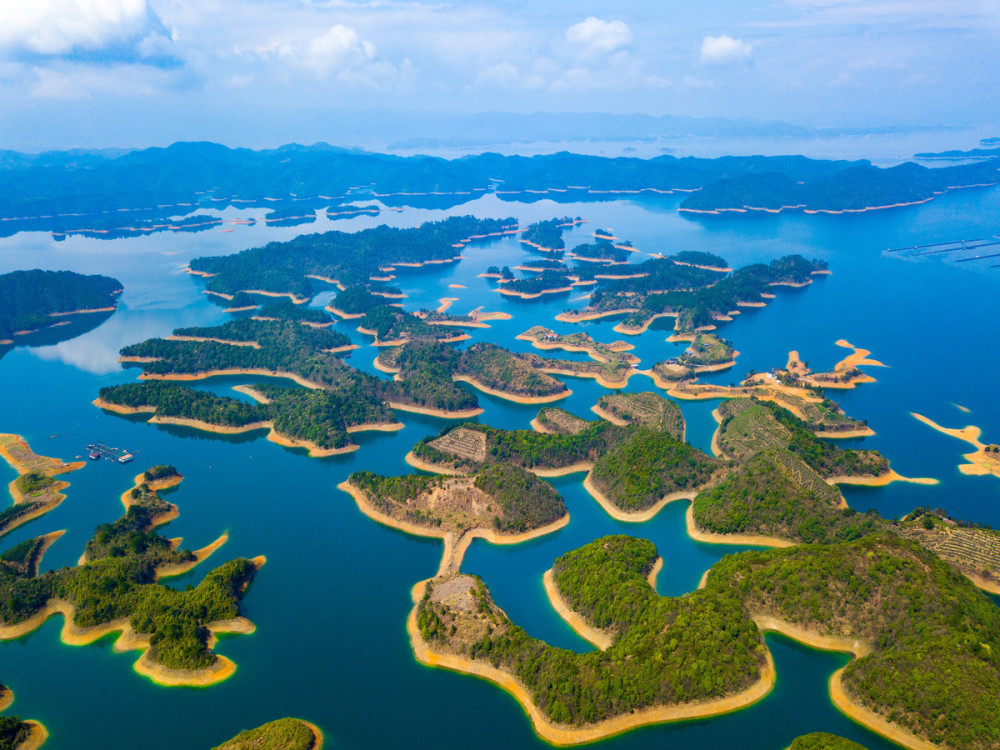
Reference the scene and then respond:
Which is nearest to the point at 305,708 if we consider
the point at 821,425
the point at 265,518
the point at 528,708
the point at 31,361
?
the point at 528,708

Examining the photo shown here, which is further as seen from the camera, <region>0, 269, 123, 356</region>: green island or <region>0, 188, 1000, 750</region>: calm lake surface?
<region>0, 269, 123, 356</region>: green island

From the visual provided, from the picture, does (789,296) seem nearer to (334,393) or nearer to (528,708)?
(334,393)

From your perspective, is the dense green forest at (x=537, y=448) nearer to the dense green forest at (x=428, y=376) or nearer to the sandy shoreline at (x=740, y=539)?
the dense green forest at (x=428, y=376)

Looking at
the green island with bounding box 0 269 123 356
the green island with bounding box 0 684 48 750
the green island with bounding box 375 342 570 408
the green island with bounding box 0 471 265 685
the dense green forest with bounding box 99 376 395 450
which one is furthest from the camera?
the green island with bounding box 0 269 123 356

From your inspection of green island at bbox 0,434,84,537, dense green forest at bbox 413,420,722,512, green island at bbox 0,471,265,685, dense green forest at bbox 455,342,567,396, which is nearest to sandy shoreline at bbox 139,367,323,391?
green island at bbox 0,434,84,537

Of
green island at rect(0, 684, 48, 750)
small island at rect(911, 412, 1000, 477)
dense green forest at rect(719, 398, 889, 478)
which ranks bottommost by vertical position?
green island at rect(0, 684, 48, 750)

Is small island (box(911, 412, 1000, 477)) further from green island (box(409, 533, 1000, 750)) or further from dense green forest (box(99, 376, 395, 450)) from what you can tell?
dense green forest (box(99, 376, 395, 450))

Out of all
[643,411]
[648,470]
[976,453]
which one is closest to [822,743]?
[648,470]

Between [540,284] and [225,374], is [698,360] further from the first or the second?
[225,374]
